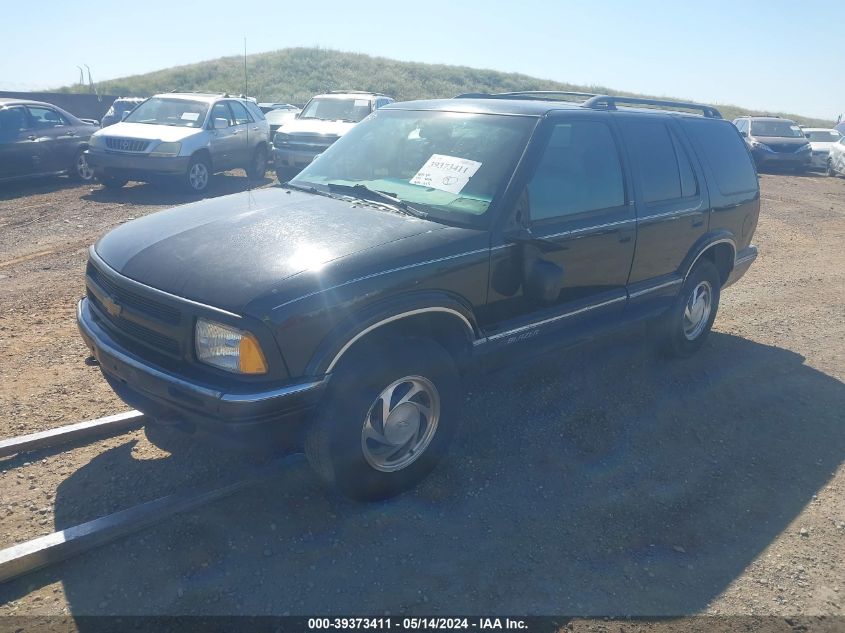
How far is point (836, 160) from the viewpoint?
71.8ft

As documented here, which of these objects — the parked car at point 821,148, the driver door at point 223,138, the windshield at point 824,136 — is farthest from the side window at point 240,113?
the windshield at point 824,136

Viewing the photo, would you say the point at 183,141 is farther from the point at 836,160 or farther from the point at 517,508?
the point at 836,160

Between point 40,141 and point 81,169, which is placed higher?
point 40,141

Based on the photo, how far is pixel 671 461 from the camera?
4023mm

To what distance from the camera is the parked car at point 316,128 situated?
42.0 ft

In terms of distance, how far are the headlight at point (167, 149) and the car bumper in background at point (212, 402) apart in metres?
9.07

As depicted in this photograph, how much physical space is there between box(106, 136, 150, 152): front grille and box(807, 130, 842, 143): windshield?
76.9ft

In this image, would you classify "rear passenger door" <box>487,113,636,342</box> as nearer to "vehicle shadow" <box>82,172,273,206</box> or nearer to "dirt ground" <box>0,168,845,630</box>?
"dirt ground" <box>0,168,845,630</box>

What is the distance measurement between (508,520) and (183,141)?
10178mm

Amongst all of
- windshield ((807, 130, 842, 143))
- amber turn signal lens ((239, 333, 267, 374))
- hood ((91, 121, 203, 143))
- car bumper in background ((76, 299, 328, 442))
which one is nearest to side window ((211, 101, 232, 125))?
hood ((91, 121, 203, 143))

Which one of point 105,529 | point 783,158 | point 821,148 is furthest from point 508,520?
point 821,148

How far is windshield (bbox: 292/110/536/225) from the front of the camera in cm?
370

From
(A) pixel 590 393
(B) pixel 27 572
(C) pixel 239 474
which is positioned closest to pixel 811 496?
(A) pixel 590 393

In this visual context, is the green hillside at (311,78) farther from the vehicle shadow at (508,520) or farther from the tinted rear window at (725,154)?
the vehicle shadow at (508,520)
